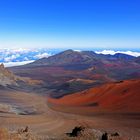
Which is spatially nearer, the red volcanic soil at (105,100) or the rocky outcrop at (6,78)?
the red volcanic soil at (105,100)

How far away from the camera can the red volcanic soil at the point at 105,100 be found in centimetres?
6194

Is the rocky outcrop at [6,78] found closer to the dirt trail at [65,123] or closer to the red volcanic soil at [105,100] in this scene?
the red volcanic soil at [105,100]

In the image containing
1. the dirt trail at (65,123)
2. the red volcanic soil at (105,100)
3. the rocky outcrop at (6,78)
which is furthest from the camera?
the rocky outcrop at (6,78)

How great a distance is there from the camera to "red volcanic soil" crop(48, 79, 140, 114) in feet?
203

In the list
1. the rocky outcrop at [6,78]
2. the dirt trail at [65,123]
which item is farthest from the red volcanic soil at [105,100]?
the rocky outcrop at [6,78]

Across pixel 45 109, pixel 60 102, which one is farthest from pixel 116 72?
pixel 45 109

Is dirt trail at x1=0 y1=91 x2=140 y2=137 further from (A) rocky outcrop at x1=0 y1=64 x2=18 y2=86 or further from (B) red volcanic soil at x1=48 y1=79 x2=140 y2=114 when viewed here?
(A) rocky outcrop at x1=0 y1=64 x2=18 y2=86

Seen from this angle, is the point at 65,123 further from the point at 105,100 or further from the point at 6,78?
the point at 6,78

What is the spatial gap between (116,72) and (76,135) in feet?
491

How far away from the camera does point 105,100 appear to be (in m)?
70.6

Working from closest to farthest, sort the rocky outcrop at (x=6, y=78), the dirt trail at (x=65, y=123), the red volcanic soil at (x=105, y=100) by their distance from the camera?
the dirt trail at (x=65, y=123)
the red volcanic soil at (x=105, y=100)
the rocky outcrop at (x=6, y=78)

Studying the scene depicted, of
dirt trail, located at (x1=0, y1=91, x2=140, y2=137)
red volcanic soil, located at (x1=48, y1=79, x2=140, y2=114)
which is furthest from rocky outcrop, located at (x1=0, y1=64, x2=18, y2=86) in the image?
dirt trail, located at (x1=0, y1=91, x2=140, y2=137)

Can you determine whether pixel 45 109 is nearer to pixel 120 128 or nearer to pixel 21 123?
pixel 21 123

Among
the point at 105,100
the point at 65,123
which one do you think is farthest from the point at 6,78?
the point at 65,123
